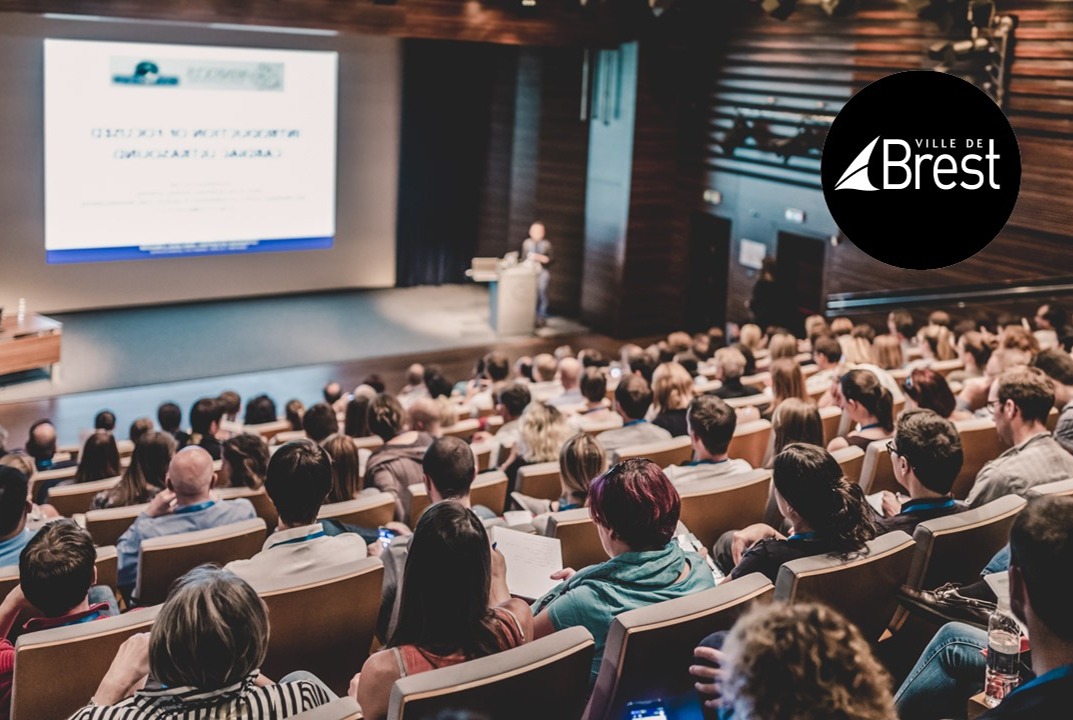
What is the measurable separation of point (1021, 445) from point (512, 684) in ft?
8.62

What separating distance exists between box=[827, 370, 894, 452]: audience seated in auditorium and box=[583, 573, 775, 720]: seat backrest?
241 cm

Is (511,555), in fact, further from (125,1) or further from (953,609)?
(125,1)

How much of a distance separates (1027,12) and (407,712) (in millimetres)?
8578

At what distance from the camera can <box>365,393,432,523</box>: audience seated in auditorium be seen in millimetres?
→ 4965

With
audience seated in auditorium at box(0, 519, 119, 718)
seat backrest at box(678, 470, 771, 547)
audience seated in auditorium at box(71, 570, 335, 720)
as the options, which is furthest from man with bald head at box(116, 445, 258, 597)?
audience seated in auditorium at box(71, 570, 335, 720)

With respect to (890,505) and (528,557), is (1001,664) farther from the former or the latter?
(528,557)

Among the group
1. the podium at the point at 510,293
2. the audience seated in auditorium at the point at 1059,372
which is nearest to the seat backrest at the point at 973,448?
the audience seated in auditorium at the point at 1059,372

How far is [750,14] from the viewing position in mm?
11711

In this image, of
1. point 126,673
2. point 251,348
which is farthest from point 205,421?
point 251,348

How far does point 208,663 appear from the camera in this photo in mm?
2238

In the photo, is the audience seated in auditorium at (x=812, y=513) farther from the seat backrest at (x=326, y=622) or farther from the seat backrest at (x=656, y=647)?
the seat backrest at (x=326, y=622)

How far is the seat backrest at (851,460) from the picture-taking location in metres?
4.30

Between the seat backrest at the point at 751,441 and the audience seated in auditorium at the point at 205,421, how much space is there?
9.26 ft

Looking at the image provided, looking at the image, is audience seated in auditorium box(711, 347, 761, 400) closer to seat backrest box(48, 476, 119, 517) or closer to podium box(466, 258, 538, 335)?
seat backrest box(48, 476, 119, 517)
